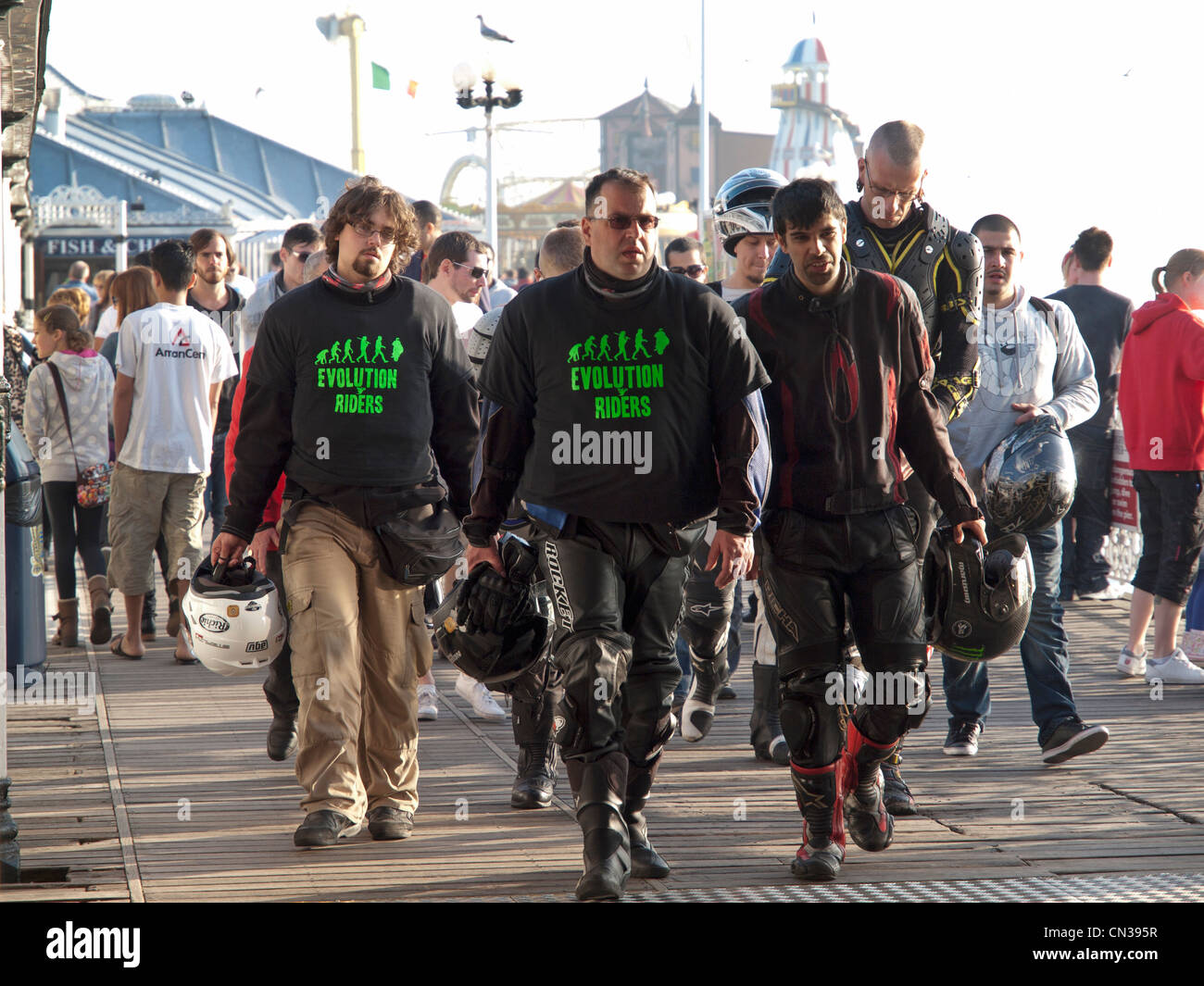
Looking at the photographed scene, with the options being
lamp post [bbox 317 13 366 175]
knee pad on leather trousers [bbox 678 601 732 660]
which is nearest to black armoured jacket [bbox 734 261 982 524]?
knee pad on leather trousers [bbox 678 601 732 660]

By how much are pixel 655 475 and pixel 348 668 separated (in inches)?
53.9

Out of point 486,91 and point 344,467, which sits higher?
point 486,91

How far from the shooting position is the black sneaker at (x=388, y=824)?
5.23m

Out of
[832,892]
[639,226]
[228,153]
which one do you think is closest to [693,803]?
[832,892]

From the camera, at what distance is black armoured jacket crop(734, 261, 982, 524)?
4.75 meters

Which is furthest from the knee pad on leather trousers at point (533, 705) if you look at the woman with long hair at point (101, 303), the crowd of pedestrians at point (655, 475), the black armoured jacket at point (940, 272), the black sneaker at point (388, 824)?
the woman with long hair at point (101, 303)

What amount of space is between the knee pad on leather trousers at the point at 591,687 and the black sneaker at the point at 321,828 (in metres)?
1.00

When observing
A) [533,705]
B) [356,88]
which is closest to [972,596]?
[533,705]

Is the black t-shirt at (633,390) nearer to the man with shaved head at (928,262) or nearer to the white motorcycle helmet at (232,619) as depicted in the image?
the man with shaved head at (928,262)

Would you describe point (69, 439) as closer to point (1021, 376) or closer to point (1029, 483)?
point (1021, 376)

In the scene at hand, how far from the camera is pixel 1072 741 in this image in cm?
624

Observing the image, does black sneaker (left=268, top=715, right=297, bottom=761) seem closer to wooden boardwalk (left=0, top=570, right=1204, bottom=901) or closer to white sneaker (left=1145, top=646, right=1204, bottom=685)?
wooden boardwalk (left=0, top=570, right=1204, bottom=901)

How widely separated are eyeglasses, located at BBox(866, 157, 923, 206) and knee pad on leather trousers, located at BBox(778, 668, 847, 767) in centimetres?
173

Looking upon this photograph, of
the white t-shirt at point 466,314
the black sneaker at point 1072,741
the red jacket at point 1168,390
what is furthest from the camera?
the red jacket at point 1168,390
